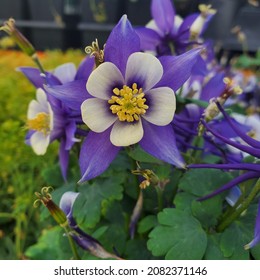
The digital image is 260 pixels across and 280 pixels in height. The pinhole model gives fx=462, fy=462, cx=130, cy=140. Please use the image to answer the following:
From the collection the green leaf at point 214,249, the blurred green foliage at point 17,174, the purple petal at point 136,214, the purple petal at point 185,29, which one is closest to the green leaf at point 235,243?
the green leaf at point 214,249

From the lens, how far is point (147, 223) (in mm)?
617

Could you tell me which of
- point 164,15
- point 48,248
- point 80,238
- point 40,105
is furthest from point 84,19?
point 80,238

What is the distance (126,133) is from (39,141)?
18cm

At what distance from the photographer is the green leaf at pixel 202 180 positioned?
598 mm

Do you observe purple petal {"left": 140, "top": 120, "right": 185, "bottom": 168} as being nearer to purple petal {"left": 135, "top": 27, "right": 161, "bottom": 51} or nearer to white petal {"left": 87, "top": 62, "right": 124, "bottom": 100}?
white petal {"left": 87, "top": 62, "right": 124, "bottom": 100}

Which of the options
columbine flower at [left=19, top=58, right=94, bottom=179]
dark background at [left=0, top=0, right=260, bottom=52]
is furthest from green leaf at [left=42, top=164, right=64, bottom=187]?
dark background at [left=0, top=0, right=260, bottom=52]

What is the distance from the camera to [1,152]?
1.16 m

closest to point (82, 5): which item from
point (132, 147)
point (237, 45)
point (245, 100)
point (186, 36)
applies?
point (237, 45)

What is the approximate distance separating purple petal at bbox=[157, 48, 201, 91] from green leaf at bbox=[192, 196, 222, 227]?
0.17m

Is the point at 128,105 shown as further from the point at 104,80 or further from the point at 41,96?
the point at 41,96

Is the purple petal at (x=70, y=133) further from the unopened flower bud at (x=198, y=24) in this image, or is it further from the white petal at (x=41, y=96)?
the unopened flower bud at (x=198, y=24)

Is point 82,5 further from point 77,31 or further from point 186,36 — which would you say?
point 186,36

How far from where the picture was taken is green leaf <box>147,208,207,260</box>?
1.80 ft

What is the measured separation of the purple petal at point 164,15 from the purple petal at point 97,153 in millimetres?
271
